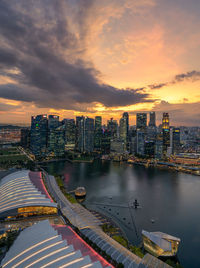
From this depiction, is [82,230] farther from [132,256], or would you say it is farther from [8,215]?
[8,215]

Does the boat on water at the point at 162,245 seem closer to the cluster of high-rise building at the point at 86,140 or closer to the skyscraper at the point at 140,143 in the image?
the cluster of high-rise building at the point at 86,140

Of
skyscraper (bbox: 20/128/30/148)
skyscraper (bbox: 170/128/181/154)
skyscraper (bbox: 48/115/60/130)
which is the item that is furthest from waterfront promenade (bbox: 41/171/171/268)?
skyscraper (bbox: 20/128/30/148)

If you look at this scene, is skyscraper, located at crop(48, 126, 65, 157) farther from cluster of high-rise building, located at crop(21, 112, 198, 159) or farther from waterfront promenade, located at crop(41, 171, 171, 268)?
waterfront promenade, located at crop(41, 171, 171, 268)

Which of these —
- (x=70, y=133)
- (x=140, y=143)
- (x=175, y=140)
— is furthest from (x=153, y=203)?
(x=70, y=133)

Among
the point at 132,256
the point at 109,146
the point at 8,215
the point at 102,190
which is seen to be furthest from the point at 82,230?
the point at 109,146

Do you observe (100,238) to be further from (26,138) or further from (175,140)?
(26,138)

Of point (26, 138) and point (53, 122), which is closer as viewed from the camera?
point (53, 122)
